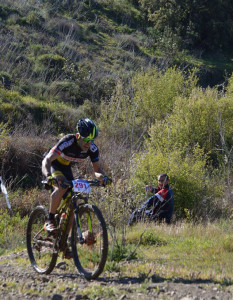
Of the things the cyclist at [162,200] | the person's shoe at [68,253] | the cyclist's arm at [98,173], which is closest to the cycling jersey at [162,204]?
the cyclist at [162,200]

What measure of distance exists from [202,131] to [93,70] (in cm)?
1268

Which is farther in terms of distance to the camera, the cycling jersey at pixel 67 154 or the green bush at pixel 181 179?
the green bush at pixel 181 179

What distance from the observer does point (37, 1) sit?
40.5 m

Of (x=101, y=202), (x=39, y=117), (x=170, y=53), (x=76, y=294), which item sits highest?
(x=76, y=294)

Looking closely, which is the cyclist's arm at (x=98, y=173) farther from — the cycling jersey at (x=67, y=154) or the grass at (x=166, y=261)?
the grass at (x=166, y=261)

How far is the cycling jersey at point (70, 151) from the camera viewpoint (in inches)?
243

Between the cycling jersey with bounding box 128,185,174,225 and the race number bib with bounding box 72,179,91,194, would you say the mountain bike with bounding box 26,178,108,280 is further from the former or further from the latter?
the cycling jersey with bounding box 128,185,174,225

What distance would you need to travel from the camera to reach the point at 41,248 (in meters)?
6.45

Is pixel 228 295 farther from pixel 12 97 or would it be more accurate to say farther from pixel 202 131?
pixel 12 97

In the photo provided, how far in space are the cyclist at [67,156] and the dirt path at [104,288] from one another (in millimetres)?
507

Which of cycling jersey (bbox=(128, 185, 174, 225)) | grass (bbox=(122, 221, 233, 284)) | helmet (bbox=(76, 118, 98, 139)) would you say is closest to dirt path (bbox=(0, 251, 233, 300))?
grass (bbox=(122, 221, 233, 284))

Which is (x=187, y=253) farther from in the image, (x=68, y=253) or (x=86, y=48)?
(x=86, y=48)

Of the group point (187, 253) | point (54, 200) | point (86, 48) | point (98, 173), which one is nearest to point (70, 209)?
point (54, 200)

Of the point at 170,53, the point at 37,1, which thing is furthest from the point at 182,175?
the point at 37,1
